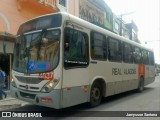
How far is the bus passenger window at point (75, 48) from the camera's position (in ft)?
24.0

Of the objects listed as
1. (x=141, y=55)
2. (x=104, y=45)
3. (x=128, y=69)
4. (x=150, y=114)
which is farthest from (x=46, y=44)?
(x=141, y=55)

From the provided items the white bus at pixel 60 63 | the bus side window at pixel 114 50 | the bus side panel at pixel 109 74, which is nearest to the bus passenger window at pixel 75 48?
the white bus at pixel 60 63

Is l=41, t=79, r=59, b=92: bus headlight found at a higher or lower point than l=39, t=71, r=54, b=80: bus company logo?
lower

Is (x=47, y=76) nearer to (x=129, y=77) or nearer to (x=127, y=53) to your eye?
(x=127, y=53)

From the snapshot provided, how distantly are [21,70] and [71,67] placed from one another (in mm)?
1680

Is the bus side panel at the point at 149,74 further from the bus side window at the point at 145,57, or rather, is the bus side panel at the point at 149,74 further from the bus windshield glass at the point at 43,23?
the bus windshield glass at the point at 43,23

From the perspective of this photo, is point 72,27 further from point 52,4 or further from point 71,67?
point 52,4

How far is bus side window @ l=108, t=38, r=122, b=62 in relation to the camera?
33.9ft

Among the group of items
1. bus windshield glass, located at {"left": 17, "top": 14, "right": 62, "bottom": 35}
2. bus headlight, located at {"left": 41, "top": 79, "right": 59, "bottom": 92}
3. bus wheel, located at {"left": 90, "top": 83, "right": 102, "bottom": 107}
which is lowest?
bus wheel, located at {"left": 90, "top": 83, "right": 102, "bottom": 107}

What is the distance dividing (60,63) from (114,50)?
170 inches

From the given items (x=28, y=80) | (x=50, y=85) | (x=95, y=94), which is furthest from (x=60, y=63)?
(x=95, y=94)

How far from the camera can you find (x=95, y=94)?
9.05 meters

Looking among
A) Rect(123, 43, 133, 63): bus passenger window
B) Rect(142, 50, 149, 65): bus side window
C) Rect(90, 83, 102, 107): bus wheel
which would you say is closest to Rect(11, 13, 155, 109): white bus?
Rect(90, 83, 102, 107): bus wheel

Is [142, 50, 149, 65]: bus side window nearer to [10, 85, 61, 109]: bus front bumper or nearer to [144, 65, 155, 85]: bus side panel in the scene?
[144, 65, 155, 85]: bus side panel
